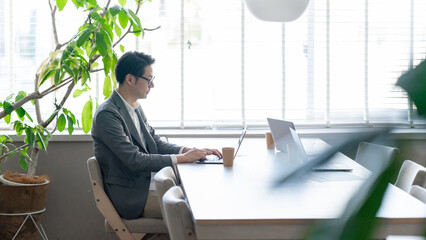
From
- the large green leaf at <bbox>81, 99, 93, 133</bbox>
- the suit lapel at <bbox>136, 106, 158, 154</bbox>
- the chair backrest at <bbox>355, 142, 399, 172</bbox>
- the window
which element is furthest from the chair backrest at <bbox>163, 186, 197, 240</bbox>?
the window

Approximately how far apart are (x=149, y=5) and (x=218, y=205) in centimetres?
302

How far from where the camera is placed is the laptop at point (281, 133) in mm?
3418

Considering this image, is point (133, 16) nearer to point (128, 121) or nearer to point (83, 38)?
point (83, 38)

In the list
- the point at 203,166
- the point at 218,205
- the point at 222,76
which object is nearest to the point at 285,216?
the point at 218,205

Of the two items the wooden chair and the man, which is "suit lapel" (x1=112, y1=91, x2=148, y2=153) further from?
the wooden chair

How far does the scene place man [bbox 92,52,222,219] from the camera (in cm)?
331

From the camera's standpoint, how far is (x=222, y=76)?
4.94 m

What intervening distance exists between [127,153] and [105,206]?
321 mm

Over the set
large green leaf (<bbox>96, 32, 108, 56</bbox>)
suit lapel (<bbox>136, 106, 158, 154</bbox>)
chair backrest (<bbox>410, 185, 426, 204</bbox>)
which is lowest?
chair backrest (<bbox>410, 185, 426, 204</bbox>)

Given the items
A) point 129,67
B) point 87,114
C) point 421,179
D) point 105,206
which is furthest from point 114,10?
point 421,179

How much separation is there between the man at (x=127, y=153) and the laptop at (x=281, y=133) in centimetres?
40

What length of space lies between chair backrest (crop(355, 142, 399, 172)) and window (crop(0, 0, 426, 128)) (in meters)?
4.61

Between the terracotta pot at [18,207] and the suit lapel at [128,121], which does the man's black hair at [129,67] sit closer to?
the suit lapel at [128,121]

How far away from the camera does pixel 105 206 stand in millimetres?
3262
